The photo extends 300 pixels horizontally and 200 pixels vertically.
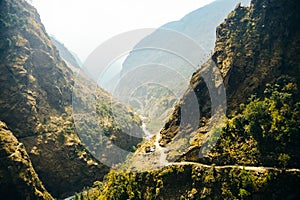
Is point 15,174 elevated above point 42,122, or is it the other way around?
point 42,122

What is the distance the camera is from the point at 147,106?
158m

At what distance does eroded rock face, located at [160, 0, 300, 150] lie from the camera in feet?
149

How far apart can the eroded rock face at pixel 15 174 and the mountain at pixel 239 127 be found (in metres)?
10.4

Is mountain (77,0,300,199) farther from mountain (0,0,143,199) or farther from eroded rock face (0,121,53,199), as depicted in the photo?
mountain (0,0,143,199)

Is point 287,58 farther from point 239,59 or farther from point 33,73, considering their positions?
point 33,73

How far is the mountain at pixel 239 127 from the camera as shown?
3528cm

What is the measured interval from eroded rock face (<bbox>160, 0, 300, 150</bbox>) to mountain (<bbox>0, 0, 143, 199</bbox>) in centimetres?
2593

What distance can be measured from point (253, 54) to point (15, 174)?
167ft

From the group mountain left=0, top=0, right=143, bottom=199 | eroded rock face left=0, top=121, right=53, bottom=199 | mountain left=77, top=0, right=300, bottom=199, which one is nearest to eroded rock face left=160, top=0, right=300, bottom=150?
mountain left=77, top=0, right=300, bottom=199

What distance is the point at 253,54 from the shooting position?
164 ft

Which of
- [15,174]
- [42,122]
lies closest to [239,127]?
[15,174]

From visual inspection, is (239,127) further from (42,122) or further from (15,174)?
(42,122)

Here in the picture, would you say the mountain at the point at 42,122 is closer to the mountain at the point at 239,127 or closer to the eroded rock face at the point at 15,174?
the eroded rock face at the point at 15,174

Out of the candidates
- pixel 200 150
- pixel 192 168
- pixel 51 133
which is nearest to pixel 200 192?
pixel 192 168
